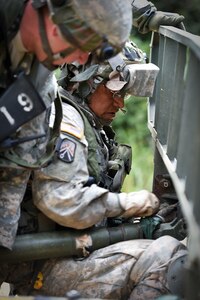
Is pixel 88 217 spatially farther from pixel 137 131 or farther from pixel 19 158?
pixel 137 131

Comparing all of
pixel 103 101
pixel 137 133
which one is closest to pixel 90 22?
pixel 103 101

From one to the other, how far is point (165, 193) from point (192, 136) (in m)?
1.61

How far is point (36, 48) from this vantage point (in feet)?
9.76

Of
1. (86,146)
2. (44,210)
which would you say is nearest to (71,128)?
(86,146)

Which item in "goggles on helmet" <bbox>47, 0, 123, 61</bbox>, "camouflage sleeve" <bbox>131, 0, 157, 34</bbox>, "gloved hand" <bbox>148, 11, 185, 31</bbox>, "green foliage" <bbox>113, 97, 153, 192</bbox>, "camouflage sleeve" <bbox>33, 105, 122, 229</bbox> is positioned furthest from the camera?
"green foliage" <bbox>113, 97, 153, 192</bbox>

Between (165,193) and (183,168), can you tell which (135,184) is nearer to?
(165,193)

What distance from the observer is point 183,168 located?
3.17 m

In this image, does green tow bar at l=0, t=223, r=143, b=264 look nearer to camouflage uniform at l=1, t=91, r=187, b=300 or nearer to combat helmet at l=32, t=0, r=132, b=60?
camouflage uniform at l=1, t=91, r=187, b=300

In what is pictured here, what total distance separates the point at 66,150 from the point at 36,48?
776 millimetres

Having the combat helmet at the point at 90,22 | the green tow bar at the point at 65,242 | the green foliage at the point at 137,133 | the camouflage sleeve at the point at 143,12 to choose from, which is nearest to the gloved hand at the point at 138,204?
the green tow bar at the point at 65,242

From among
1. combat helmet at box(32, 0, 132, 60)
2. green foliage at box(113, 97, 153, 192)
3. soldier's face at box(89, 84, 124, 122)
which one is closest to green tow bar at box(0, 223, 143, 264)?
soldier's face at box(89, 84, 124, 122)

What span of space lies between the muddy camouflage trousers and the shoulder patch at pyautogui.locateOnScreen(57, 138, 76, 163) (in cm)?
54

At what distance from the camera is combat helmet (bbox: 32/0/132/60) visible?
2822 mm

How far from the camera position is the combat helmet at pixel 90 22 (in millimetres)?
2822
